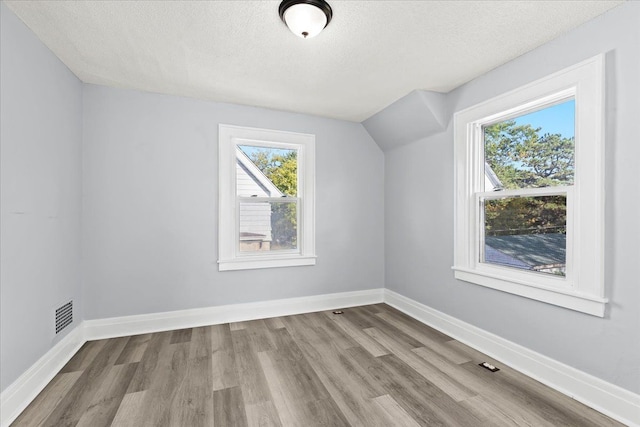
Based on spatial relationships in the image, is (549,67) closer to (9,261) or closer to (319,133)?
(319,133)

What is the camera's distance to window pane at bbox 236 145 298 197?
342cm

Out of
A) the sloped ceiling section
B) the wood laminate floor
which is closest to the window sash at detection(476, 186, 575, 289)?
the wood laminate floor

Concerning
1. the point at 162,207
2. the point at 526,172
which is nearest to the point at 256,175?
the point at 162,207

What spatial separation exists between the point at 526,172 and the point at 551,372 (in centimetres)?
148

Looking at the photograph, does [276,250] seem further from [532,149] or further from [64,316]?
[532,149]

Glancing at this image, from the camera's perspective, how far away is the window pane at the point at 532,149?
2.10m

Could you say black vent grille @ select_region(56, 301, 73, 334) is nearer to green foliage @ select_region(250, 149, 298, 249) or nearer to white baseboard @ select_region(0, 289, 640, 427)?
white baseboard @ select_region(0, 289, 640, 427)

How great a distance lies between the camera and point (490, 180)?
2.67m

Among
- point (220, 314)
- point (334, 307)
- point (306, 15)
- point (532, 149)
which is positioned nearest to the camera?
point (306, 15)

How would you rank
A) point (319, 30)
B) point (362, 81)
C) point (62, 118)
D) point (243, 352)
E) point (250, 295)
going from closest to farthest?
1. point (319, 30)
2. point (62, 118)
3. point (243, 352)
4. point (362, 81)
5. point (250, 295)

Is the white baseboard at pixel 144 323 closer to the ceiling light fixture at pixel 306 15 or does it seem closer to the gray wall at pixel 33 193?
the gray wall at pixel 33 193

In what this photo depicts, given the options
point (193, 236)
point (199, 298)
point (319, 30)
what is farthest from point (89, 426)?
point (319, 30)

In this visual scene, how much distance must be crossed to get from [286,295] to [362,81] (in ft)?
8.17

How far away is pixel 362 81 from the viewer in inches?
108
